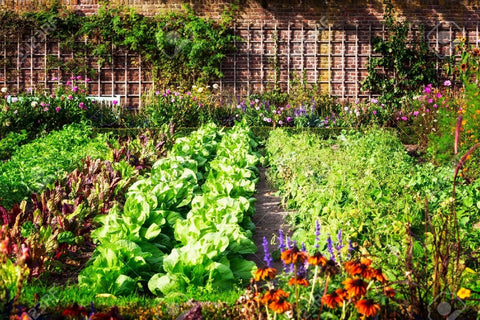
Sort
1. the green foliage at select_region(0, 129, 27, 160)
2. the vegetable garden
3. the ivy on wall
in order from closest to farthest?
the vegetable garden → the green foliage at select_region(0, 129, 27, 160) → the ivy on wall

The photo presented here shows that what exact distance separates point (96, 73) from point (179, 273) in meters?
10.5

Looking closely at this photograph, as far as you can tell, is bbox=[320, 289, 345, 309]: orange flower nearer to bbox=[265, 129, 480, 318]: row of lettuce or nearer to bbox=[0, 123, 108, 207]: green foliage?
bbox=[265, 129, 480, 318]: row of lettuce

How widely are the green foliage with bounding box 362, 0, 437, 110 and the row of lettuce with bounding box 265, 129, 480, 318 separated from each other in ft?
21.8

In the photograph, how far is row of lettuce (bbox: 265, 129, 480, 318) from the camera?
278cm

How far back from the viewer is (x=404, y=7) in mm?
12836

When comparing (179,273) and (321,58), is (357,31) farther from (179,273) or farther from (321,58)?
(179,273)

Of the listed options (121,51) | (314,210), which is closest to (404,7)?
(121,51)

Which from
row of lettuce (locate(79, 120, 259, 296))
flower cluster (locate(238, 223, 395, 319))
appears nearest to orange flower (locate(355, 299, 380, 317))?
→ flower cluster (locate(238, 223, 395, 319))

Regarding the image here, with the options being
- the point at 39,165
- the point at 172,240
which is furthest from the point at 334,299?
the point at 39,165

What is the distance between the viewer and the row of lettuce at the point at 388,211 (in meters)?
2.78

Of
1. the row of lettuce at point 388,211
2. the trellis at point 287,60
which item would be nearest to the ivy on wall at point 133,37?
the trellis at point 287,60

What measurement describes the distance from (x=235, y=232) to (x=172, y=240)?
26.6 inches

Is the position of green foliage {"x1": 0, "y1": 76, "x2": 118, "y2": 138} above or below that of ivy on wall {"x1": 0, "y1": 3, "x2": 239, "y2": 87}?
below

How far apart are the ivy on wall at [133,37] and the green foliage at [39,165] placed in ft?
16.0
